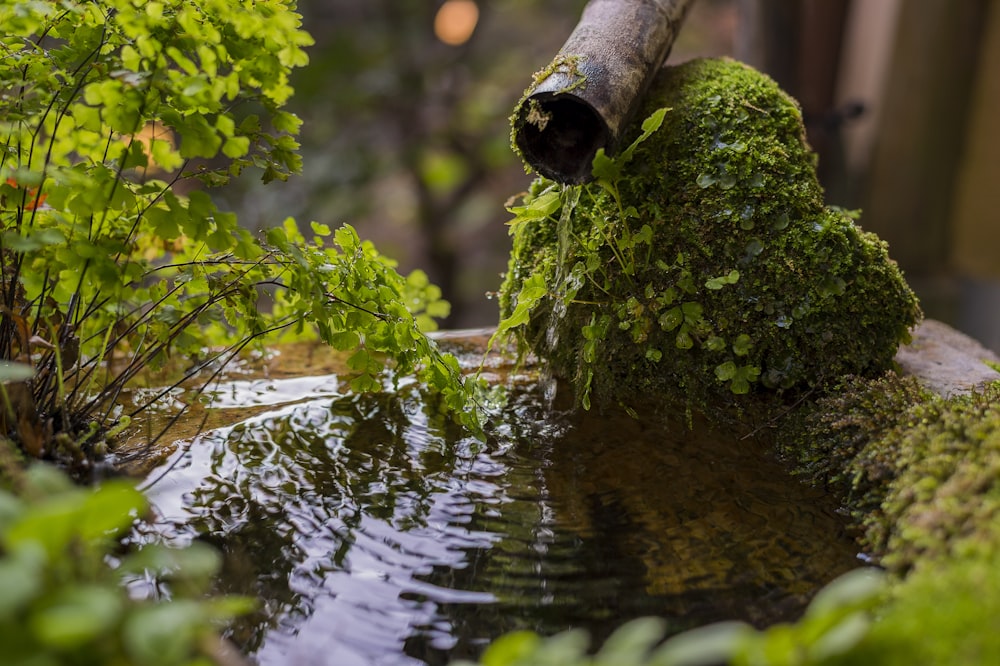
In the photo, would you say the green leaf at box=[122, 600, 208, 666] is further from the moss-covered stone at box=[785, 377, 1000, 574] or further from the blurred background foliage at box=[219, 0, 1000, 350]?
the blurred background foliage at box=[219, 0, 1000, 350]

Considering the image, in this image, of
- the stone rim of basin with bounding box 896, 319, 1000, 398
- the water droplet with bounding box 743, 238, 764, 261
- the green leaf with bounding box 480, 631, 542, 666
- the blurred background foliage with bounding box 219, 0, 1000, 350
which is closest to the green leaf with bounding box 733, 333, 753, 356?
the water droplet with bounding box 743, 238, 764, 261

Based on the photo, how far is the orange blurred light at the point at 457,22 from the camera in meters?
7.54

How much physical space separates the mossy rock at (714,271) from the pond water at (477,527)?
217 mm

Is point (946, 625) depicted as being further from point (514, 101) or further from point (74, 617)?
point (514, 101)

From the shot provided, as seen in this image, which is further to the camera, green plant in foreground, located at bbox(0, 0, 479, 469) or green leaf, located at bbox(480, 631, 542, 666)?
green plant in foreground, located at bbox(0, 0, 479, 469)

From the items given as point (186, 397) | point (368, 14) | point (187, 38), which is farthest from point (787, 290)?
point (368, 14)

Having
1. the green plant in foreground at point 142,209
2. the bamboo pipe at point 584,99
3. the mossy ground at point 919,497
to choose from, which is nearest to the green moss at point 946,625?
the mossy ground at point 919,497

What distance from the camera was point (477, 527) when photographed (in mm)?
1935

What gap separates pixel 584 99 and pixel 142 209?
1.18 m

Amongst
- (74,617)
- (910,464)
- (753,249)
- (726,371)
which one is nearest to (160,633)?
(74,617)

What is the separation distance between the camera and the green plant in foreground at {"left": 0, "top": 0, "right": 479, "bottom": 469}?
169cm

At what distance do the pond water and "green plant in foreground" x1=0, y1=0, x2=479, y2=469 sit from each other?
0.24 meters

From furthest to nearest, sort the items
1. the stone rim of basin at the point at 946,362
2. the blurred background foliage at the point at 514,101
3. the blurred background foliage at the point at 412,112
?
the blurred background foliage at the point at 412,112 → the blurred background foliage at the point at 514,101 → the stone rim of basin at the point at 946,362

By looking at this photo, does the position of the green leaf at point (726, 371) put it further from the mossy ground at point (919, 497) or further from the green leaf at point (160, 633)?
the green leaf at point (160, 633)
